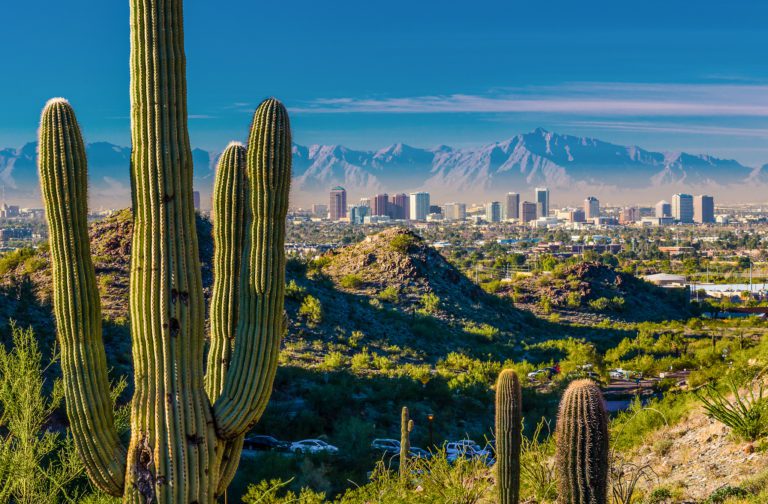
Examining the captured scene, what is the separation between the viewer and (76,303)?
5695 mm

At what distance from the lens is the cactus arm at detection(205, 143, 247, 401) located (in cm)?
636

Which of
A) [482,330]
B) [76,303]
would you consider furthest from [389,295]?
[76,303]

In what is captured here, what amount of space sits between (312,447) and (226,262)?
997 centimetres

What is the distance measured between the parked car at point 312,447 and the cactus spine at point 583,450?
30.4ft

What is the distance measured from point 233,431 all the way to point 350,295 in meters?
26.2

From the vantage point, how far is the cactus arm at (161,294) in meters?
5.39

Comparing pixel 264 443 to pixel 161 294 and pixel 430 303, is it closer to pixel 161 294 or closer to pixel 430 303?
pixel 161 294

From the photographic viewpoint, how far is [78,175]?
5.76 meters

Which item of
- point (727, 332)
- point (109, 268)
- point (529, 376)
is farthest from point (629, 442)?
point (727, 332)

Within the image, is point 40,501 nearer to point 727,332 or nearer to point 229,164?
point 229,164

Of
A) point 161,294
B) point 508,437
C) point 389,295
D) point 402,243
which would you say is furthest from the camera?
point 402,243

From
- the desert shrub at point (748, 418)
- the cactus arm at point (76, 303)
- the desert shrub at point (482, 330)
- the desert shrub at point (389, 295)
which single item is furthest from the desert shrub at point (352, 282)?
the cactus arm at point (76, 303)

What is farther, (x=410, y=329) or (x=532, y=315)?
(x=532, y=315)

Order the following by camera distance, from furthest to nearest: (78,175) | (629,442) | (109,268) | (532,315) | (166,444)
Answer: (532,315), (109,268), (629,442), (78,175), (166,444)
